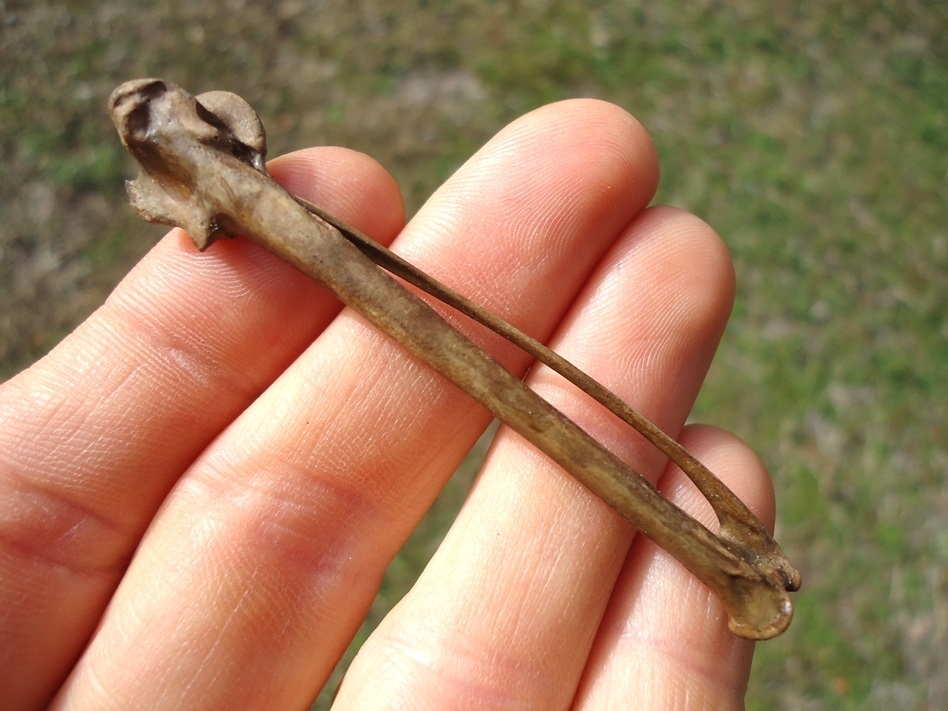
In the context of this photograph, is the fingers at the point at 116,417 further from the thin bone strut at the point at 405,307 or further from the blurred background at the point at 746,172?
the blurred background at the point at 746,172

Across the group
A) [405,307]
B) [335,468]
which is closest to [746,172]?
[405,307]

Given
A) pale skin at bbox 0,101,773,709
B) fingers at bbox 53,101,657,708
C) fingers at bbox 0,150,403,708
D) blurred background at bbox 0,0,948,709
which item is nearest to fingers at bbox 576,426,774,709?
pale skin at bbox 0,101,773,709

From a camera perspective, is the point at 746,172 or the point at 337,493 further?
the point at 746,172

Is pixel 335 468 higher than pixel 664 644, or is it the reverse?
pixel 335 468

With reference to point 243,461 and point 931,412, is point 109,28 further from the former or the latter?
point 931,412

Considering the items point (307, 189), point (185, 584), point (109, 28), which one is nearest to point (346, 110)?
point (109, 28)

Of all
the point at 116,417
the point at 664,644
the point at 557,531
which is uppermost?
the point at 116,417

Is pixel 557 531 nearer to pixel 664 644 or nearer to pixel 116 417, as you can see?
pixel 664 644

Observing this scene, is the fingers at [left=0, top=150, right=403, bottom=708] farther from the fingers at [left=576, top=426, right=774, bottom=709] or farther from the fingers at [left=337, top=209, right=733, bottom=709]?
the fingers at [left=576, top=426, right=774, bottom=709]
